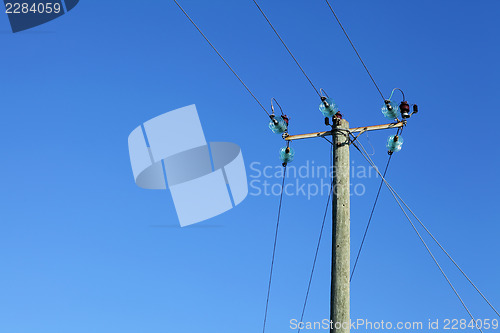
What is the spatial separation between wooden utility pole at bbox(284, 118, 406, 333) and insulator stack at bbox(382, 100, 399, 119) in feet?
0.44

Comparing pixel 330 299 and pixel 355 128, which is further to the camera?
pixel 355 128

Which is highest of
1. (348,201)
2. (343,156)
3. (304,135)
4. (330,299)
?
(304,135)

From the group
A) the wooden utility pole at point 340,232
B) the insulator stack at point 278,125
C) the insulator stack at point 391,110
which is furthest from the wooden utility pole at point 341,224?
the insulator stack at point 278,125

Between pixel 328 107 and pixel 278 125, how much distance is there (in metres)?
0.88

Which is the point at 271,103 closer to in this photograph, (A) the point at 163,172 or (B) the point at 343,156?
(B) the point at 343,156

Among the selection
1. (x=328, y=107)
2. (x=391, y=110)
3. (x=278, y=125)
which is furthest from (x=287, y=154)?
(x=391, y=110)

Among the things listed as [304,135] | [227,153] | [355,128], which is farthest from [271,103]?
[227,153]

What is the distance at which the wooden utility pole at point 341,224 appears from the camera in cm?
779

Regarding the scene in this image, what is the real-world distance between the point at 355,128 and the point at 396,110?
25.6 inches

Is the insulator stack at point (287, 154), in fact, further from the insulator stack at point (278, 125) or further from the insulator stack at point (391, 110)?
the insulator stack at point (391, 110)

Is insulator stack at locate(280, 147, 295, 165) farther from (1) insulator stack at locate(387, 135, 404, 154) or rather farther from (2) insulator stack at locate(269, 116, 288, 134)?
(1) insulator stack at locate(387, 135, 404, 154)

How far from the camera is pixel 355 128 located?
8.66 meters

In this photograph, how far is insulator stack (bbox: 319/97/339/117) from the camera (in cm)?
867

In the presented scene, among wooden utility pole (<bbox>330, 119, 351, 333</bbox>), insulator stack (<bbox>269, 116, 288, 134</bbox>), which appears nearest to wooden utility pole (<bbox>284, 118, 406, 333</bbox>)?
wooden utility pole (<bbox>330, 119, 351, 333</bbox>)
